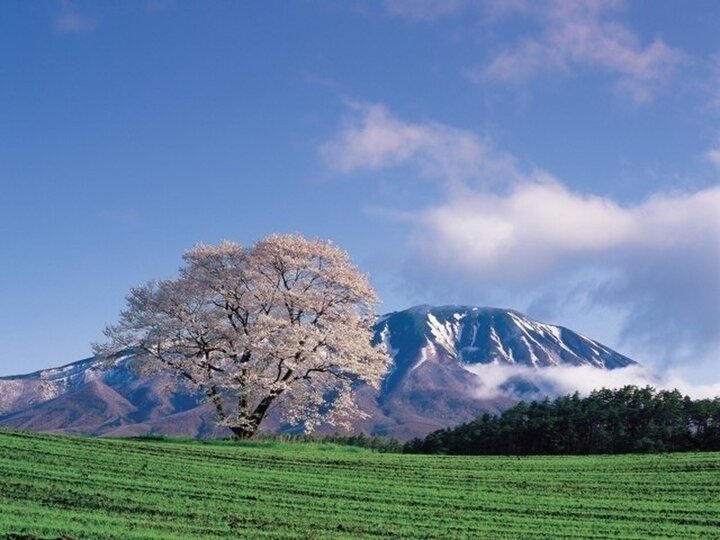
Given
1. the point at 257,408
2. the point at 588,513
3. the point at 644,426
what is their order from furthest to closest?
the point at 644,426, the point at 257,408, the point at 588,513

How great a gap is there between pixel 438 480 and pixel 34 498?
1375 centimetres

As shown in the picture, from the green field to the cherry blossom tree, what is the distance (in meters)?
12.7

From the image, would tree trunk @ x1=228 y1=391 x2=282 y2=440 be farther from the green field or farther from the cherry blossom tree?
the green field

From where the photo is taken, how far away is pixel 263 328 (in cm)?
4900

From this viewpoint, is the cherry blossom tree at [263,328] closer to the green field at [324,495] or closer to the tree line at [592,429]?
the tree line at [592,429]

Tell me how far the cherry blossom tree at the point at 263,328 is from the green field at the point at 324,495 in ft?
41.5

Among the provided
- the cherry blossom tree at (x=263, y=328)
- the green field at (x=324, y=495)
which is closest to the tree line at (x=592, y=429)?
the cherry blossom tree at (x=263, y=328)

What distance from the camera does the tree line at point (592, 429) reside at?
53781 millimetres

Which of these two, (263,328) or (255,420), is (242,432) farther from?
(263,328)

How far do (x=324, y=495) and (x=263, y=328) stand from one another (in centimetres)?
2533

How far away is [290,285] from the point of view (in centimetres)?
5134

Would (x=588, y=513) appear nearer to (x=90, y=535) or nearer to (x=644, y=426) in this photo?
(x=90, y=535)

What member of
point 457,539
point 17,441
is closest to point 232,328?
point 17,441

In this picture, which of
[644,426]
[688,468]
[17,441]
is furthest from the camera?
[644,426]
